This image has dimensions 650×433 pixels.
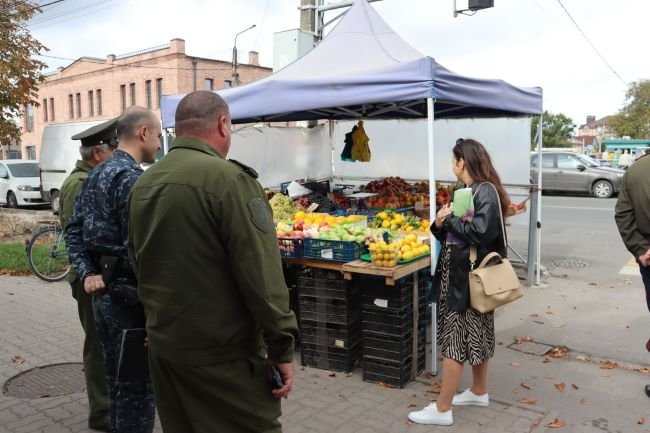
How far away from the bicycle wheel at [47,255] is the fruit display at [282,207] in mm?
3535

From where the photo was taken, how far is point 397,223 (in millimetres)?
5980

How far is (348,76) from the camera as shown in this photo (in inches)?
199

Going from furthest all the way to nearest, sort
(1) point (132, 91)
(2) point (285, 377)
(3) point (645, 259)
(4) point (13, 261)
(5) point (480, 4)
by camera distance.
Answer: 1. (1) point (132, 91)
2. (5) point (480, 4)
3. (4) point (13, 261)
4. (3) point (645, 259)
5. (2) point (285, 377)

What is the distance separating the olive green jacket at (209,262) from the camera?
195 cm

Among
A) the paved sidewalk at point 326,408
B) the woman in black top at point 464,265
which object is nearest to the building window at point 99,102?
the paved sidewalk at point 326,408

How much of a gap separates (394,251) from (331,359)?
47.4 inches

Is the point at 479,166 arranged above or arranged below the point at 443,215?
above

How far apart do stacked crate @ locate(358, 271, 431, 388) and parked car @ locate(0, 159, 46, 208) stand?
644 inches

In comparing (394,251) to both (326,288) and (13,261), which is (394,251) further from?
(13,261)

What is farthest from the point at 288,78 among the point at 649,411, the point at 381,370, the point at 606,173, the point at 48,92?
the point at 48,92

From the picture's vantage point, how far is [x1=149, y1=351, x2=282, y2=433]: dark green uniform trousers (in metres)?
2.05

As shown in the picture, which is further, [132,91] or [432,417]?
[132,91]

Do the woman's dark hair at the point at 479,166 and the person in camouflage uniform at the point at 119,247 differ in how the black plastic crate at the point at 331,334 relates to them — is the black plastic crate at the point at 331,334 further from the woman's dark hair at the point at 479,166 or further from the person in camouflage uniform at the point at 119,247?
the person in camouflage uniform at the point at 119,247

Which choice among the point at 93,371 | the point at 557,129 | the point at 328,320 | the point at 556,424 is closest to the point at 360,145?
the point at 328,320
